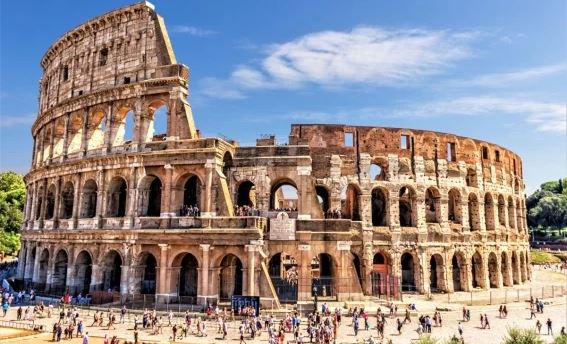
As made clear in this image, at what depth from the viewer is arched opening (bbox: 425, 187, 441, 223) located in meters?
32.0

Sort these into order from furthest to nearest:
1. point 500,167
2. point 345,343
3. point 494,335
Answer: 1. point 500,167
2. point 494,335
3. point 345,343

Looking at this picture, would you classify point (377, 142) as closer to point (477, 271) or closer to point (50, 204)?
point (477, 271)

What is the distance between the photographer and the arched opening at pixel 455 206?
3316 centimetres

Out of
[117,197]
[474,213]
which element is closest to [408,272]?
[474,213]

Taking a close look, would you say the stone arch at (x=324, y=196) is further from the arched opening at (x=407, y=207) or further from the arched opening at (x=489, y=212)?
the arched opening at (x=489, y=212)

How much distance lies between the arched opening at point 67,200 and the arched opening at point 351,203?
65.4ft

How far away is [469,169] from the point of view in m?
34.5

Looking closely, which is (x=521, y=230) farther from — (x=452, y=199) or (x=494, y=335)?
(x=494, y=335)

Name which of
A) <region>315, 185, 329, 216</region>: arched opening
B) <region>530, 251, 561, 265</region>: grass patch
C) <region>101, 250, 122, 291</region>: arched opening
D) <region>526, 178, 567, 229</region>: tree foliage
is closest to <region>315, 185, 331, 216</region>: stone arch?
<region>315, 185, 329, 216</region>: arched opening

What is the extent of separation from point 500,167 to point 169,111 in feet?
95.1

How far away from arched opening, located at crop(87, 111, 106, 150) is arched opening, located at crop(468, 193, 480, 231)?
29412mm

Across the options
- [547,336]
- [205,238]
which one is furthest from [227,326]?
[547,336]

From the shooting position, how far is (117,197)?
93.9 ft

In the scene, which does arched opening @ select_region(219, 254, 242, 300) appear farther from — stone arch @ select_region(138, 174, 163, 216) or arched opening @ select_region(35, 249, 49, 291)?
arched opening @ select_region(35, 249, 49, 291)
